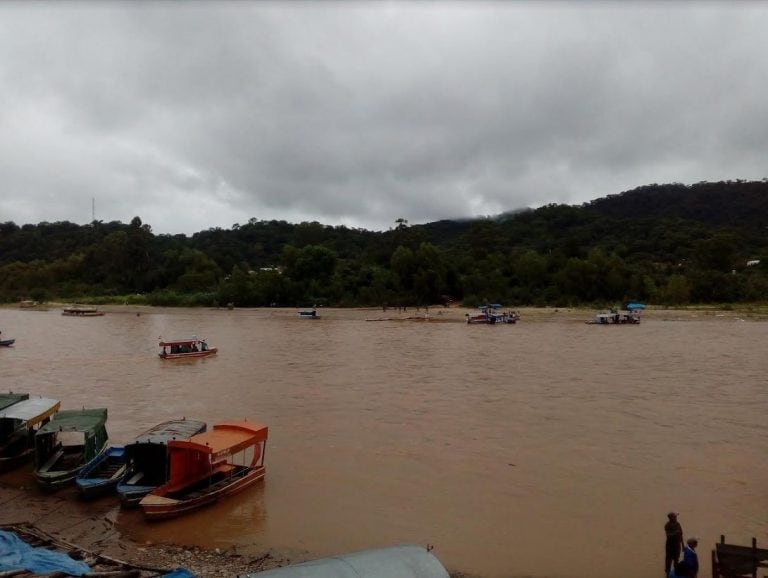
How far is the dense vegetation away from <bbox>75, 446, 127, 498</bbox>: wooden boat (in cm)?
5975

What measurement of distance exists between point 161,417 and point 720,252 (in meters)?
69.8

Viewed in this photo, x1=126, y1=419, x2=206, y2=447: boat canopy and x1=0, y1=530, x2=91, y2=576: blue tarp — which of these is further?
x1=126, y1=419, x2=206, y2=447: boat canopy

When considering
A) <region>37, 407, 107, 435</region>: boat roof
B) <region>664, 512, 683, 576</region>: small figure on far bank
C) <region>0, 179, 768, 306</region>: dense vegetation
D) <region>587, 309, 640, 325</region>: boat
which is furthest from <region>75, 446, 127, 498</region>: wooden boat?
<region>0, 179, 768, 306</region>: dense vegetation

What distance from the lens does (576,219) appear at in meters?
116

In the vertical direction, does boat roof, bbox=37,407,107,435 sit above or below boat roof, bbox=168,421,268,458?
above

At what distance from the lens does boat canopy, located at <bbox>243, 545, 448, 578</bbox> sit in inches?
266

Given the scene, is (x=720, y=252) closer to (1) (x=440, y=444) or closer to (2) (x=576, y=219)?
(2) (x=576, y=219)

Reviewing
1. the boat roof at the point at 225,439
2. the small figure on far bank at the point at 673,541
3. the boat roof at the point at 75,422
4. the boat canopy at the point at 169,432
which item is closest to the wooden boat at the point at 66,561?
the boat canopy at the point at 169,432

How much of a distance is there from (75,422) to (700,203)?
139003 mm

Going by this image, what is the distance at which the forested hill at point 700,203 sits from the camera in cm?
11688

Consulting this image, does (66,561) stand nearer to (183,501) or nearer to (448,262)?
(183,501)

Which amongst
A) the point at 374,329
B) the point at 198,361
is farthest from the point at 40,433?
the point at 374,329

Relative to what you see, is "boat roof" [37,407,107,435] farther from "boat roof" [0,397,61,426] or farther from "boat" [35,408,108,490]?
"boat roof" [0,397,61,426]

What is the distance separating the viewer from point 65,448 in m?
14.4
